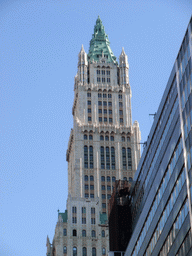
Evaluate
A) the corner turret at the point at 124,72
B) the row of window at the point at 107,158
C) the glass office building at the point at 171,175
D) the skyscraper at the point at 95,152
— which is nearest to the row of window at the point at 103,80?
the skyscraper at the point at 95,152

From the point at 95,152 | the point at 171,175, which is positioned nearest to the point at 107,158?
the point at 95,152

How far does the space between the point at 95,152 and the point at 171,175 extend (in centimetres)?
10702

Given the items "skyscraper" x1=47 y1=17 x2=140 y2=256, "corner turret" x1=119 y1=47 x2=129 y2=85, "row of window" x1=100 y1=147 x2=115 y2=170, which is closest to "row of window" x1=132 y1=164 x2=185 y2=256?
"skyscraper" x1=47 y1=17 x2=140 y2=256

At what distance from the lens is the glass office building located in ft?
211

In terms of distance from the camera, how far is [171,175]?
231ft

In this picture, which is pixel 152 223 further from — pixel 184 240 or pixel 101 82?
pixel 101 82

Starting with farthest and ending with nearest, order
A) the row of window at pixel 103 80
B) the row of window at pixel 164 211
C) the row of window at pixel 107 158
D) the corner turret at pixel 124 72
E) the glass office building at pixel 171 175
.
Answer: the corner turret at pixel 124 72 → the row of window at pixel 103 80 → the row of window at pixel 107 158 → the row of window at pixel 164 211 → the glass office building at pixel 171 175

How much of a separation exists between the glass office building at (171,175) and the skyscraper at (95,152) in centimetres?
6602

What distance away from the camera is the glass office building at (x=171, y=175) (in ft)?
211

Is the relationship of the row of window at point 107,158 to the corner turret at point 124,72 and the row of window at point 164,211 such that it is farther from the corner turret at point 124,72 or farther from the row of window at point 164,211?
the row of window at point 164,211

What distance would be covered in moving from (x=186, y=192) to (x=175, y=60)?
1622 cm

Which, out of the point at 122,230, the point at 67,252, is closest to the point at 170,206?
the point at 122,230

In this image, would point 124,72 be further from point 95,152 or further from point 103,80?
point 95,152

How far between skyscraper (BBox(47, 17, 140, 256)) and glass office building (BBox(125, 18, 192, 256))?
66.0 meters
